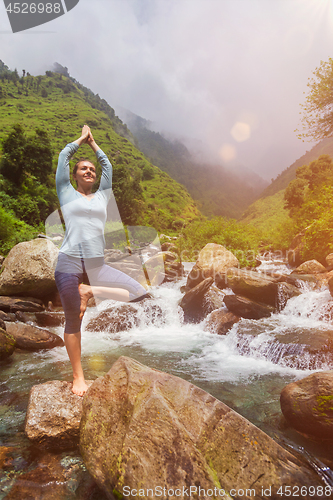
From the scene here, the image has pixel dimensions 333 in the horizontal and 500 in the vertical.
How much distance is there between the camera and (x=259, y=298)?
35.7 ft

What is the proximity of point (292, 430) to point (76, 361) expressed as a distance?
3610 mm

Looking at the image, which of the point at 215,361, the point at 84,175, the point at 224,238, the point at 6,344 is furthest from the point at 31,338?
the point at 224,238

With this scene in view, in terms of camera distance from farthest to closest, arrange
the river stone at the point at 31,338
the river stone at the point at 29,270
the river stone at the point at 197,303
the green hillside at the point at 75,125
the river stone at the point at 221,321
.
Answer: the green hillside at the point at 75,125, the river stone at the point at 197,303, the river stone at the point at 29,270, the river stone at the point at 221,321, the river stone at the point at 31,338

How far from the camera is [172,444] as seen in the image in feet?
7.96

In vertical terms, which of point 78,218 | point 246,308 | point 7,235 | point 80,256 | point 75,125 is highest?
point 75,125

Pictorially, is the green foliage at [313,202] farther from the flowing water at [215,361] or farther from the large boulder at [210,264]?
the flowing water at [215,361]

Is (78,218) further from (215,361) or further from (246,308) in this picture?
(246,308)

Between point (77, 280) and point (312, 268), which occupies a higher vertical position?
point (77, 280)

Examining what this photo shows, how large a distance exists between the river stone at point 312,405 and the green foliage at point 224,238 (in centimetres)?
1598

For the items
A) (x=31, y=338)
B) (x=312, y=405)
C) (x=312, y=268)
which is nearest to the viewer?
(x=312, y=405)

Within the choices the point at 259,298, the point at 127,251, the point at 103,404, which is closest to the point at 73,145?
the point at 103,404

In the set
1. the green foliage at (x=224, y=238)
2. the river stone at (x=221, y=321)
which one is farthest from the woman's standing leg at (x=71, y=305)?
the green foliage at (x=224, y=238)

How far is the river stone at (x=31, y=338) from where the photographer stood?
7512 mm

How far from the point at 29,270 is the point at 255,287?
33.0 ft
